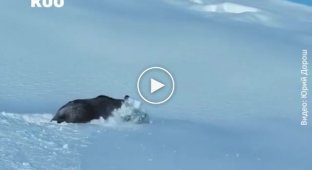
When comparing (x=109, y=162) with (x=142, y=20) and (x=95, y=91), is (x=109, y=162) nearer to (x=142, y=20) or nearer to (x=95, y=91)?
(x=95, y=91)

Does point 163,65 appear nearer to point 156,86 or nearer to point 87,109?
point 156,86

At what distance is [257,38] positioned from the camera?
6766 millimetres

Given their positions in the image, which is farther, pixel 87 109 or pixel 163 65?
pixel 87 109

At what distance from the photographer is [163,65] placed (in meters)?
6.22

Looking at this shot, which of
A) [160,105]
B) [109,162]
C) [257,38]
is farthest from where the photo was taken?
[257,38]

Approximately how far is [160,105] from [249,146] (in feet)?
1.92

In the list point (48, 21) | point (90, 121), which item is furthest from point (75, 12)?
point (90, 121)

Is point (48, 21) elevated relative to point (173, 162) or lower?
elevated

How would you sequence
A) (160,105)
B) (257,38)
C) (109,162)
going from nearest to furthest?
(109,162), (160,105), (257,38)

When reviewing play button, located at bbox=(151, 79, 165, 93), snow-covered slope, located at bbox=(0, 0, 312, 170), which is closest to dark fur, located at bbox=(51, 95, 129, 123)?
snow-covered slope, located at bbox=(0, 0, 312, 170)

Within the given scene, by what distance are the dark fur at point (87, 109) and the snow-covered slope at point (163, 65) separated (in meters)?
0.05

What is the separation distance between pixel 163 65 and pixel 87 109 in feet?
1.85

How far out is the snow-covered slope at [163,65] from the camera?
20.0 feet

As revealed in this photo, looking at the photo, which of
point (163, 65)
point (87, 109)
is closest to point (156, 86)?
point (163, 65)
